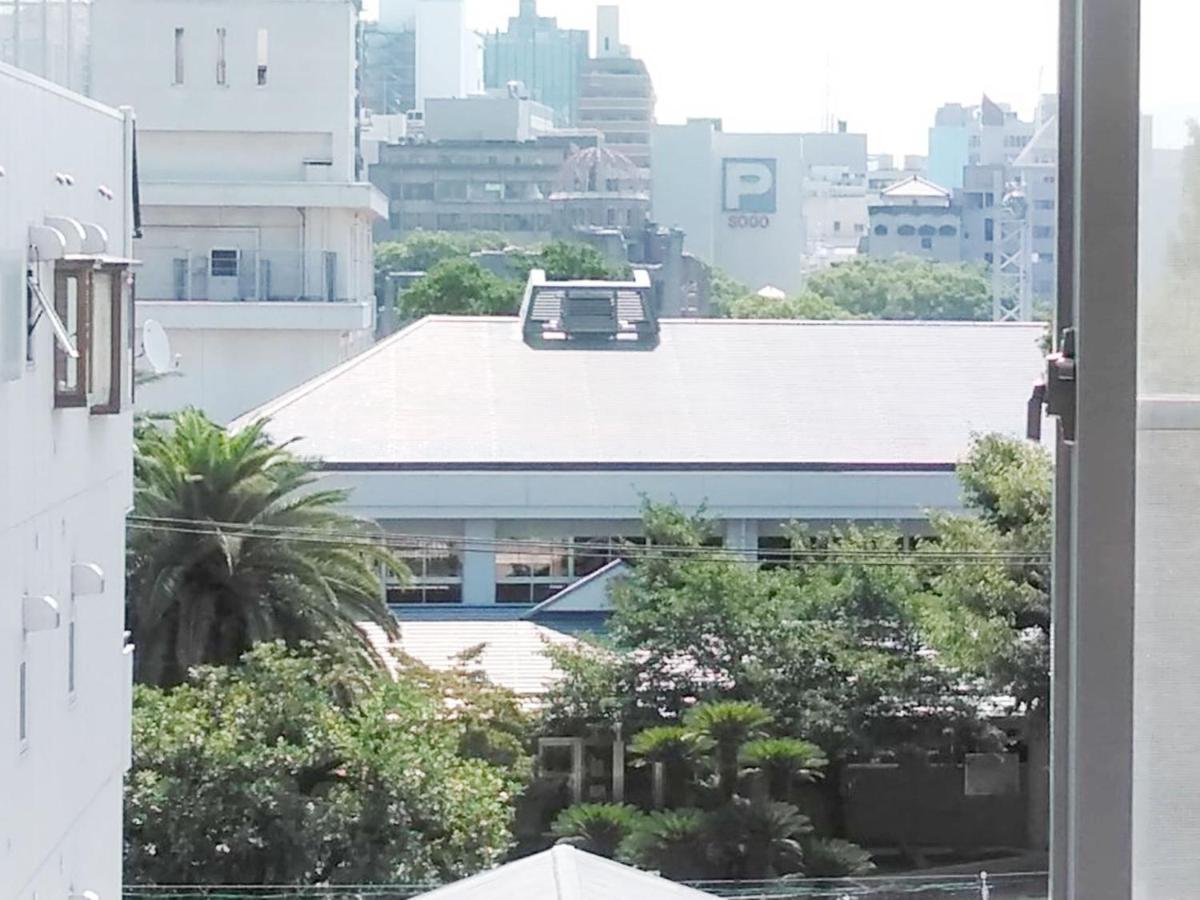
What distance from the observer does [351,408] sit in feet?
8.30

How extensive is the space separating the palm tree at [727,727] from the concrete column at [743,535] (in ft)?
0.80

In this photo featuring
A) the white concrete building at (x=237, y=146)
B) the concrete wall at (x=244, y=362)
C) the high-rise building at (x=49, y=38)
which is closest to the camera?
the high-rise building at (x=49, y=38)

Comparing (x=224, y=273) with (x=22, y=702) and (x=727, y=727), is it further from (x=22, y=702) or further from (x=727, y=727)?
(x=727, y=727)

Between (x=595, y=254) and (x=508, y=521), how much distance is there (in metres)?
0.43

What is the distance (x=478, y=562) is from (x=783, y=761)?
576mm

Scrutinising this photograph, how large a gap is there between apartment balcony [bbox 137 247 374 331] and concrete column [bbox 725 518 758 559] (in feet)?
2.09

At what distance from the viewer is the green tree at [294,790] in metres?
2.57

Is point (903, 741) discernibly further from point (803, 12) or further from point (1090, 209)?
point (1090, 209)

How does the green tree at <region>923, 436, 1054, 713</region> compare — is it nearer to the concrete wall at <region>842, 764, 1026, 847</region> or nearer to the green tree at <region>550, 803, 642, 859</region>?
the concrete wall at <region>842, 764, 1026, 847</region>

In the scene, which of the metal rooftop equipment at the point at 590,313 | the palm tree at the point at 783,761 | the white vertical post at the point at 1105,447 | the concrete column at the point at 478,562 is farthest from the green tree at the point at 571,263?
the white vertical post at the point at 1105,447

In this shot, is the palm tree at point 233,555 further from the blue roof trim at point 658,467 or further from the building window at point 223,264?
the building window at point 223,264

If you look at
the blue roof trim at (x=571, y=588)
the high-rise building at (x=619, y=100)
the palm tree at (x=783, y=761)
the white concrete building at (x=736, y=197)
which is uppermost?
the high-rise building at (x=619, y=100)

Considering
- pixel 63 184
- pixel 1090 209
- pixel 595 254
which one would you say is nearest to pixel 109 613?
pixel 63 184

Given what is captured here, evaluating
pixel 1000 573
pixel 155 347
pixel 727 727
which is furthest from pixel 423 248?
pixel 1000 573
